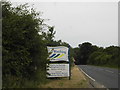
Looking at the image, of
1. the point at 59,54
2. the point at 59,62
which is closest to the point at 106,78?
the point at 59,62

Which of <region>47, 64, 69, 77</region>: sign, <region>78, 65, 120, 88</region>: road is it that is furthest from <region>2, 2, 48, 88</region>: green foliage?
<region>78, 65, 120, 88</region>: road

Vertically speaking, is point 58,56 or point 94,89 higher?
point 58,56

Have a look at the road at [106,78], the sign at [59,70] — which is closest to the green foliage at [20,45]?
the sign at [59,70]

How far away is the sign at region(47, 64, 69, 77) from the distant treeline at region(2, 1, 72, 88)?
340 centimetres

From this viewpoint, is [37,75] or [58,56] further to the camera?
[58,56]

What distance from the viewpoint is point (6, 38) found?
1112cm

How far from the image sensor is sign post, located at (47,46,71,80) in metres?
17.7

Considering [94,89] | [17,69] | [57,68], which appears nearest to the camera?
[17,69]

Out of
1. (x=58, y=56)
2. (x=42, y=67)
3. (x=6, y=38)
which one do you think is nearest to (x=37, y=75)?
(x=42, y=67)

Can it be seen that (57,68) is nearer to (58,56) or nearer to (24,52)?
(58,56)

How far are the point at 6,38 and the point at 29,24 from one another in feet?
5.34

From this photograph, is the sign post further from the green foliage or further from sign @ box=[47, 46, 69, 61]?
the green foliage

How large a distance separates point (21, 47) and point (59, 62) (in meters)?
6.66

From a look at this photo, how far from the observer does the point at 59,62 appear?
18.0 meters
